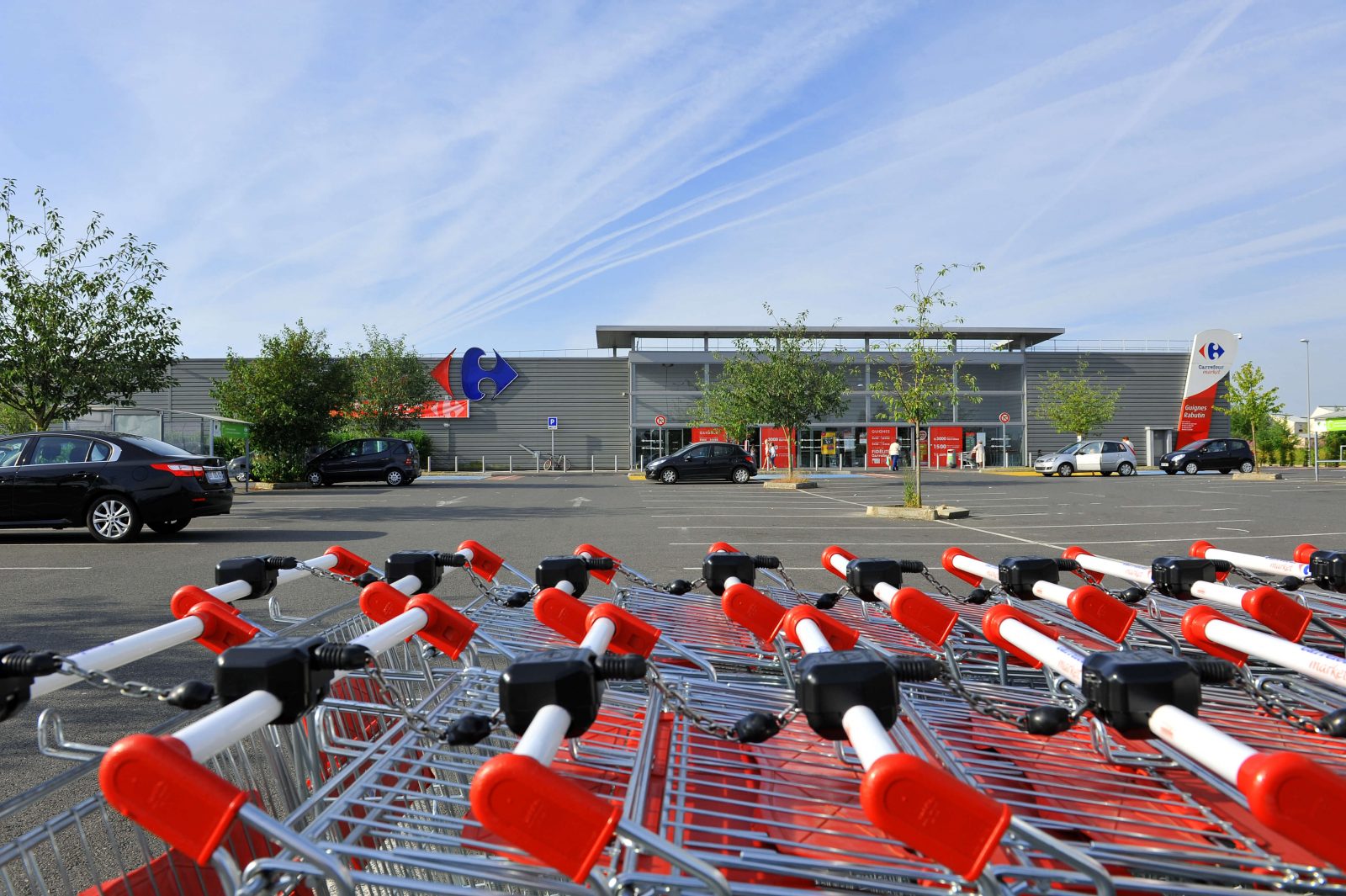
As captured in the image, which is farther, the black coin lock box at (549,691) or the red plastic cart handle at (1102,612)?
the red plastic cart handle at (1102,612)

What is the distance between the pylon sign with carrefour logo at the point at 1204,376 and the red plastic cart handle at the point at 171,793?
50574 millimetres

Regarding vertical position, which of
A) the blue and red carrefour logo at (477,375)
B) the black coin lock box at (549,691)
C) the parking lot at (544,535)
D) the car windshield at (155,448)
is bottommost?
the parking lot at (544,535)

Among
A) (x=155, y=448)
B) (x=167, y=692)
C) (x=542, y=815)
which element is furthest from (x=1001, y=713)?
(x=155, y=448)

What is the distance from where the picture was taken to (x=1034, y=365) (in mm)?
46938

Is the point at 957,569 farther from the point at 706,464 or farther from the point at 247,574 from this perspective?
the point at 706,464

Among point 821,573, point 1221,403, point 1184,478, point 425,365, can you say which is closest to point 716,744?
point 821,573

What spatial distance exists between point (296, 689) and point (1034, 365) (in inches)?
1962

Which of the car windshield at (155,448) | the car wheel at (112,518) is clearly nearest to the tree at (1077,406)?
the car windshield at (155,448)

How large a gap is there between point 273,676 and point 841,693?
2.53ft

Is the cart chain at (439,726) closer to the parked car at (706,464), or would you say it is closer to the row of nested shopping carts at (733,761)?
the row of nested shopping carts at (733,761)

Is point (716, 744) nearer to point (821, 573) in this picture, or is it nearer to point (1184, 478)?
point (821, 573)

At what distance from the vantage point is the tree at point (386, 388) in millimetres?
38688

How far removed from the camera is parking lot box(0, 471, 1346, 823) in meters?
5.88

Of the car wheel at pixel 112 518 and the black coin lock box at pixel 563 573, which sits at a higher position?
the black coin lock box at pixel 563 573
